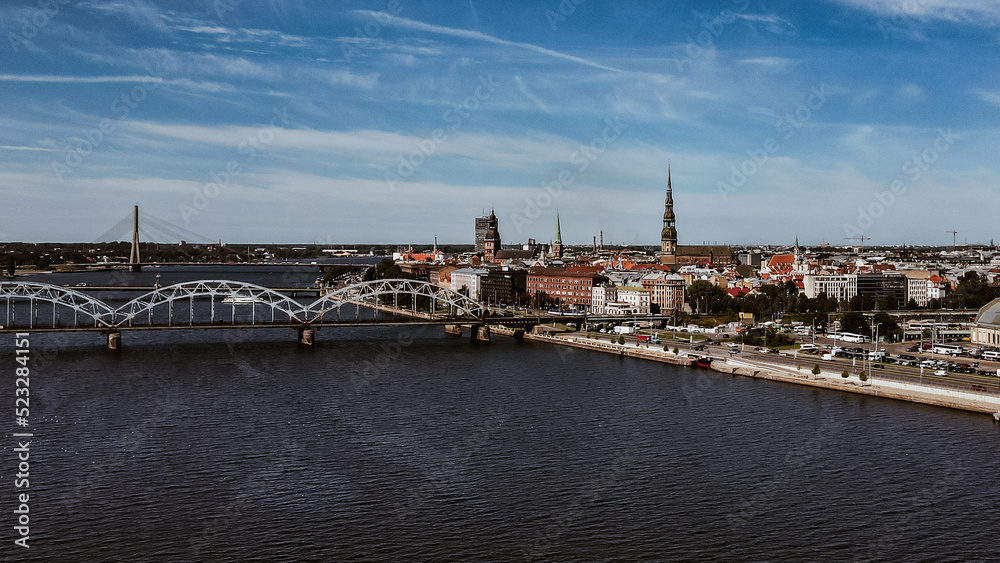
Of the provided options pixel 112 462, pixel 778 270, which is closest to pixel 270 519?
pixel 112 462

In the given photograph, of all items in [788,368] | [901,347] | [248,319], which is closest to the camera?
[788,368]

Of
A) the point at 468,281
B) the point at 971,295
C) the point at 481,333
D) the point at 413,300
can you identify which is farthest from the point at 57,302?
the point at 971,295

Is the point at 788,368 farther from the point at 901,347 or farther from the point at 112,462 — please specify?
the point at 112,462

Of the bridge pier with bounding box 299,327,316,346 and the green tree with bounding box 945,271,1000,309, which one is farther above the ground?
the green tree with bounding box 945,271,1000,309

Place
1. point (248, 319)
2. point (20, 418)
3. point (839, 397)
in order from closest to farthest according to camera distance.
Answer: point (20, 418), point (839, 397), point (248, 319)

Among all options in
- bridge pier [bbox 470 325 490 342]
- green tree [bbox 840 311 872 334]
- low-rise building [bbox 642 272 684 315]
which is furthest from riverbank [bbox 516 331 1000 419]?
low-rise building [bbox 642 272 684 315]

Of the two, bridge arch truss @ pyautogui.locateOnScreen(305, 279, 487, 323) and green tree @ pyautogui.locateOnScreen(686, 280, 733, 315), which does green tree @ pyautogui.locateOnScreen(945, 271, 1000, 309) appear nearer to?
green tree @ pyautogui.locateOnScreen(686, 280, 733, 315)
